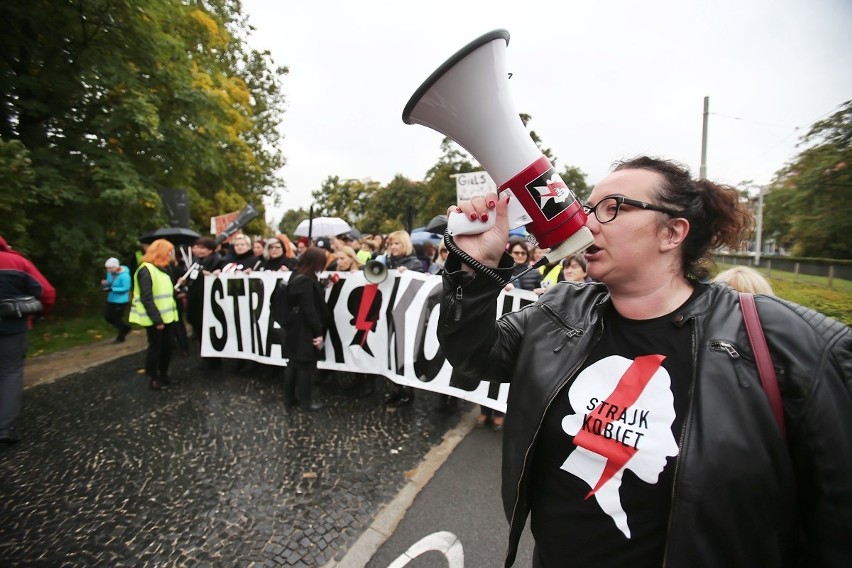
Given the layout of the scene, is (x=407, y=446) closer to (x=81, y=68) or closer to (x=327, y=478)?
(x=327, y=478)

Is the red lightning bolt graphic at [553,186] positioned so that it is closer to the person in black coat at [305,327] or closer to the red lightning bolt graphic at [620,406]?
the red lightning bolt graphic at [620,406]

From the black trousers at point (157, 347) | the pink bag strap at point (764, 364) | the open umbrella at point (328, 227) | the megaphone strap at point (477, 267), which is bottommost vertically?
the black trousers at point (157, 347)

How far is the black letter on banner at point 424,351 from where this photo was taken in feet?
14.1

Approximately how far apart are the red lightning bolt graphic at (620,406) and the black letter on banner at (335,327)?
13.5 ft

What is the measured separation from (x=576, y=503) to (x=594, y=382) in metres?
0.36

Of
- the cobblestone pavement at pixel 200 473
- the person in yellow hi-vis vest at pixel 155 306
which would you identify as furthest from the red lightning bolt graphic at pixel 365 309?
the person in yellow hi-vis vest at pixel 155 306

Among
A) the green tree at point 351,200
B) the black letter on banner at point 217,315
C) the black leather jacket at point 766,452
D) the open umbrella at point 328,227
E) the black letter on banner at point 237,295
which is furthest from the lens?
the green tree at point 351,200

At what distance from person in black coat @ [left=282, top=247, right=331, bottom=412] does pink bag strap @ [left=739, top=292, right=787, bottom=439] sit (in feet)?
12.7

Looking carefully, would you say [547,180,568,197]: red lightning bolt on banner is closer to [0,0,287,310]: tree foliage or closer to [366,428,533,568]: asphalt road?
[366,428,533,568]: asphalt road

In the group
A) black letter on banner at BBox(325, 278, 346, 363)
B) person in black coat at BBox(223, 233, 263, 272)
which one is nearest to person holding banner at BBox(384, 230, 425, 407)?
black letter on banner at BBox(325, 278, 346, 363)

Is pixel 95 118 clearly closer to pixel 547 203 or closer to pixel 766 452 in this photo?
pixel 547 203

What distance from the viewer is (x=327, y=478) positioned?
3.22 metres

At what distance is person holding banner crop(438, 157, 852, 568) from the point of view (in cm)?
96

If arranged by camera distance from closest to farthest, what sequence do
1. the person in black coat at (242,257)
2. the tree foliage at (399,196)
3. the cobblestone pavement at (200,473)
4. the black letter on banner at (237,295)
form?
Result: the cobblestone pavement at (200,473) < the black letter on banner at (237,295) < the person in black coat at (242,257) < the tree foliage at (399,196)
